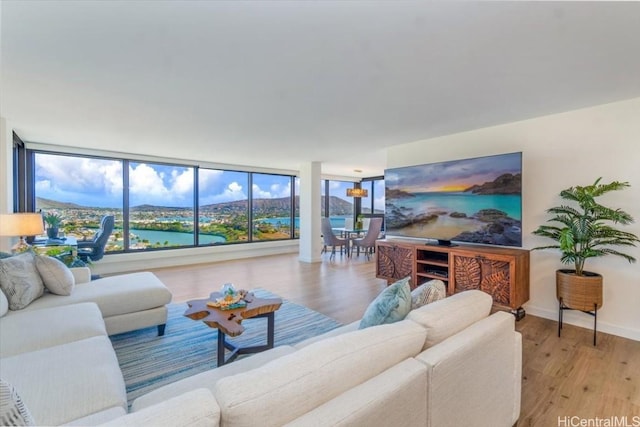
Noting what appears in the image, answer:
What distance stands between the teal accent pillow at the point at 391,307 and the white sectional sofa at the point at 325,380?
116mm

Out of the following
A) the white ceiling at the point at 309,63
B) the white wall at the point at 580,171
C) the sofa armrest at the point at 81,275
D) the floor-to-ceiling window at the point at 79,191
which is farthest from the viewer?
the floor-to-ceiling window at the point at 79,191

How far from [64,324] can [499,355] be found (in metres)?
2.63

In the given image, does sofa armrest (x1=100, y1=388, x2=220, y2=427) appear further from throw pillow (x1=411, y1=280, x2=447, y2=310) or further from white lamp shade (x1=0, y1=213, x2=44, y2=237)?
white lamp shade (x1=0, y1=213, x2=44, y2=237)

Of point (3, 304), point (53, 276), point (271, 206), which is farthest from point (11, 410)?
point (271, 206)

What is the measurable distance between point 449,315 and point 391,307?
0.27m

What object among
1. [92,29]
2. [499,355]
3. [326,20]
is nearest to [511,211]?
[499,355]

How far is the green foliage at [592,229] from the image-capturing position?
8.52 feet

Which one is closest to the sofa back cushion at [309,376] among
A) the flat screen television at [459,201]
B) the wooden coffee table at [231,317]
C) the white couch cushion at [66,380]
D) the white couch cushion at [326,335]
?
the white couch cushion at [326,335]

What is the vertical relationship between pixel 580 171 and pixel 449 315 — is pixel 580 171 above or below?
above

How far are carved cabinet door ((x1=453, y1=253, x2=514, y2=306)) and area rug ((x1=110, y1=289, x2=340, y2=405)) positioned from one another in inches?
66.0

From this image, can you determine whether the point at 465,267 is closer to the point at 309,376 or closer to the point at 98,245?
the point at 309,376

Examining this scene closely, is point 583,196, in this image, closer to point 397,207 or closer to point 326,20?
point 397,207

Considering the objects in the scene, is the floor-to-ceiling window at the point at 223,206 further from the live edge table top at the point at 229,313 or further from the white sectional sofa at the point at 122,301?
the live edge table top at the point at 229,313
